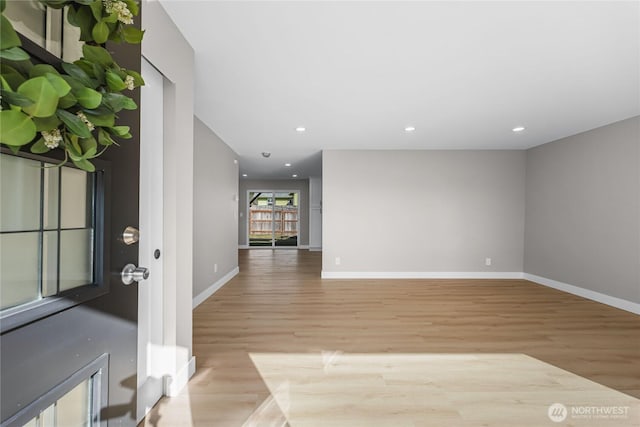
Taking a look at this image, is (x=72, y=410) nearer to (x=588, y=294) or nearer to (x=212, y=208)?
(x=212, y=208)

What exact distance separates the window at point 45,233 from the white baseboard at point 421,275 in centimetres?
442

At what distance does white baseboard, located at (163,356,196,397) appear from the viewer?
1723 millimetres

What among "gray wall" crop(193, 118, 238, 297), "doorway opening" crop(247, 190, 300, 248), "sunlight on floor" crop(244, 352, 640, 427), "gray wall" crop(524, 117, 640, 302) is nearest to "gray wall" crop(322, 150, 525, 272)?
"gray wall" crop(524, 117, 640, 302)

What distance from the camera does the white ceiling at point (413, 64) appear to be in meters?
1.63

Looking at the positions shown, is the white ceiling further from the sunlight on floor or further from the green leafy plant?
the sunlight on floor

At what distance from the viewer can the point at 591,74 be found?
2.29m

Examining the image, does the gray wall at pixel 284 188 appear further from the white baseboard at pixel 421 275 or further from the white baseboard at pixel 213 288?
the white baseboard at pixel 421 275

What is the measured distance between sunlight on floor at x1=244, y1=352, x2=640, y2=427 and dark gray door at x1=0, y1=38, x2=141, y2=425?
101 centimetres

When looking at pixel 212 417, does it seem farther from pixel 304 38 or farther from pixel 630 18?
pixel 630 18

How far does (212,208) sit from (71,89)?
362 cm

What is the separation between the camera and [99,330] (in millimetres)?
806

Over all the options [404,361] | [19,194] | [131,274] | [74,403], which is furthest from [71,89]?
[404,361]

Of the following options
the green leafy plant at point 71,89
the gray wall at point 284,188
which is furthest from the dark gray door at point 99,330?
the gray wall at point 284,188

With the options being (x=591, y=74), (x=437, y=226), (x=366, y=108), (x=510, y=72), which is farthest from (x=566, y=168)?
(x=366, y=108)
